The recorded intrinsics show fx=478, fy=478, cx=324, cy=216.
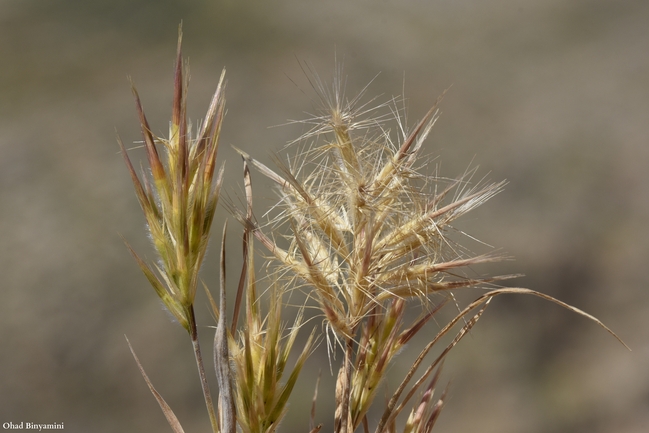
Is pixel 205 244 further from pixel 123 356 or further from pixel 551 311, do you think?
pixel 551 311

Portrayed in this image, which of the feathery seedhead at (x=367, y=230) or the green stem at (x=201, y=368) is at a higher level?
the feathery seedhead at (x=367, y=230)

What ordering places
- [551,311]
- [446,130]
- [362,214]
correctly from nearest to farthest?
[362,214]
[551,311]
[446,130]

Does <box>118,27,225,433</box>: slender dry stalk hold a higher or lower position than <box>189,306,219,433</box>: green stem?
higher

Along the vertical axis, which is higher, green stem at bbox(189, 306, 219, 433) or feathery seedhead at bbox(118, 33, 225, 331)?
feathery seedhead at bbox(118, 33, 225, 331)

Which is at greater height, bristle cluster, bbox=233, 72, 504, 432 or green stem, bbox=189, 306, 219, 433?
bristle cluster, bbox=233, 72, 504, 432

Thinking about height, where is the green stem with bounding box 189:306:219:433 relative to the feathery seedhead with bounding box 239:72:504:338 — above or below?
below

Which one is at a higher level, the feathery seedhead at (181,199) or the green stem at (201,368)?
the feathery seedhead at (181,199)

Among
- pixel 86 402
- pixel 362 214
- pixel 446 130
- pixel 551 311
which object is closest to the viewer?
pixel 362 214

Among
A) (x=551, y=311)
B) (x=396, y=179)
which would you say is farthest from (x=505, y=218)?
(x=396, y=179)
